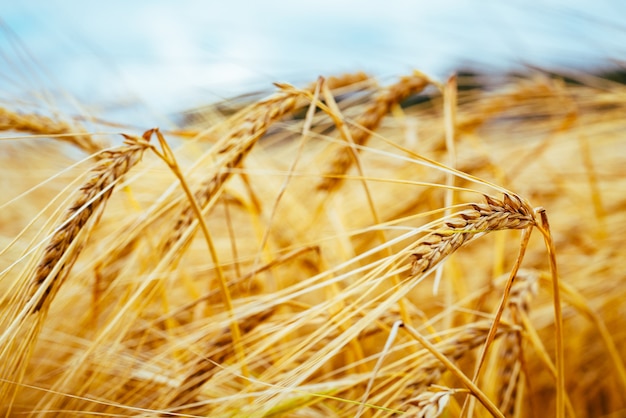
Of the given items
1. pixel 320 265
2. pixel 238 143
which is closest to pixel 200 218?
pixel 238 143

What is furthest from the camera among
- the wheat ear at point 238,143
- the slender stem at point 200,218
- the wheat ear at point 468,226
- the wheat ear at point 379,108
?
the wheat ear at point 379,108

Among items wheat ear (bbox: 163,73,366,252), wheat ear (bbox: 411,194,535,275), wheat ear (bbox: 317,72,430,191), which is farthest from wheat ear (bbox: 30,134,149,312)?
wheat ear (bbox: 317,72,430,191)

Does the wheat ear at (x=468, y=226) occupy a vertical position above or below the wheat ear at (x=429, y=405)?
above

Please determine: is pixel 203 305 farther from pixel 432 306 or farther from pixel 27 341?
pixel 432 306

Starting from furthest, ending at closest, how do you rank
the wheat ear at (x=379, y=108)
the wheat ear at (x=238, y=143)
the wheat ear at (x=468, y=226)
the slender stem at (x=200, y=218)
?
the wheat ear at (x=379, y=108)
the wheat ear at (x=238, y=143)
the slender stem at (x=200, y=218)
the wheat ear at (x=468, y=226)

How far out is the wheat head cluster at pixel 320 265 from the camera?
0.52 meters

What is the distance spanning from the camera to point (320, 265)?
2.58 feet

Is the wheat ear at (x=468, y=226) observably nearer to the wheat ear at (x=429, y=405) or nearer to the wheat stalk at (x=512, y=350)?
the wheat ear at (x=429, y=405)

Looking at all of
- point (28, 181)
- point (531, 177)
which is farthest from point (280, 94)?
point (28, 181)

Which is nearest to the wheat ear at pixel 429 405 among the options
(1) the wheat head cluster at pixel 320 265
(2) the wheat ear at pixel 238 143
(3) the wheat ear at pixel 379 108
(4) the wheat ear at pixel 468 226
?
(1) the wheat head cluster at pixel 320 265

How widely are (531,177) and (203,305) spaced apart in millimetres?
947

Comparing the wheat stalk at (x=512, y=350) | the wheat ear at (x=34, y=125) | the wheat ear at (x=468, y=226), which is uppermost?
the wheat ear at (x=34, y=125)

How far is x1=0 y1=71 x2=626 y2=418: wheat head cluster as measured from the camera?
0.52 meters

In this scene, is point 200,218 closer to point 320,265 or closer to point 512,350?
point 320,265
